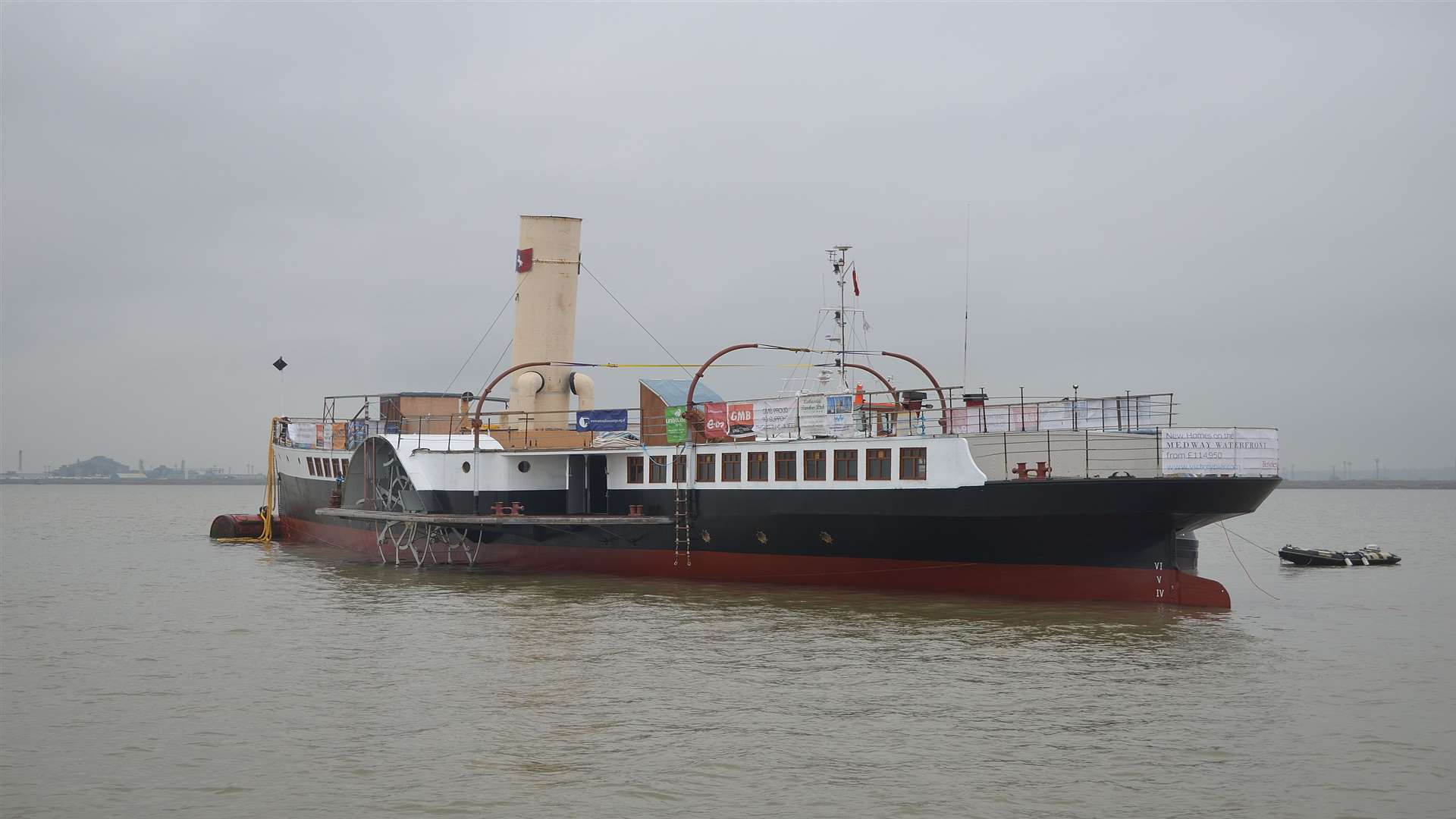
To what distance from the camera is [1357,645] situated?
2333 centimetres

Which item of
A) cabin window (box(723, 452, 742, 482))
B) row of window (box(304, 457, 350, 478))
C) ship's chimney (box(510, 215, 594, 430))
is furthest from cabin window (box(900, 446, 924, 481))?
row of window (box(304, 457, 350, 478))

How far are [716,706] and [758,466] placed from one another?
14.2 m

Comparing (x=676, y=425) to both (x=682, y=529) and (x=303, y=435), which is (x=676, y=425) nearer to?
(x=682, y=529)

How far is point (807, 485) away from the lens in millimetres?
29844

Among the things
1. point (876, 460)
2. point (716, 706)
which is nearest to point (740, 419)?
point (876, 460)

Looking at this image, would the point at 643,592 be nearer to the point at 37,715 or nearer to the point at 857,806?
the point at 37,715

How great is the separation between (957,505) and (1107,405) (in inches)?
193

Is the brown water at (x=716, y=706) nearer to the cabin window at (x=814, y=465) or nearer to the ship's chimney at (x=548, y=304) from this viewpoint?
the cabin window at (x=814, y=465)

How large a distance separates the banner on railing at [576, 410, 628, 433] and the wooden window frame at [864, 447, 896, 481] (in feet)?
28.3

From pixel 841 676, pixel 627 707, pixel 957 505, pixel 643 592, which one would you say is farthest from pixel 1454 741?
pixel 643 592

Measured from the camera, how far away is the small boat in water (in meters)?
45.0

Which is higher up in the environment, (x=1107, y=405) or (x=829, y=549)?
(x=1107, y=405)

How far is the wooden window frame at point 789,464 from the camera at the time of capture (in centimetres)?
3017

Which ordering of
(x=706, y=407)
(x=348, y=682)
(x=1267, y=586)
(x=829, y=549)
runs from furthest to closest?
1. (x=1267, y=586)
2. (x=706, y=407)
3. (x=829, y=549)
4. (x=348, y=682)
